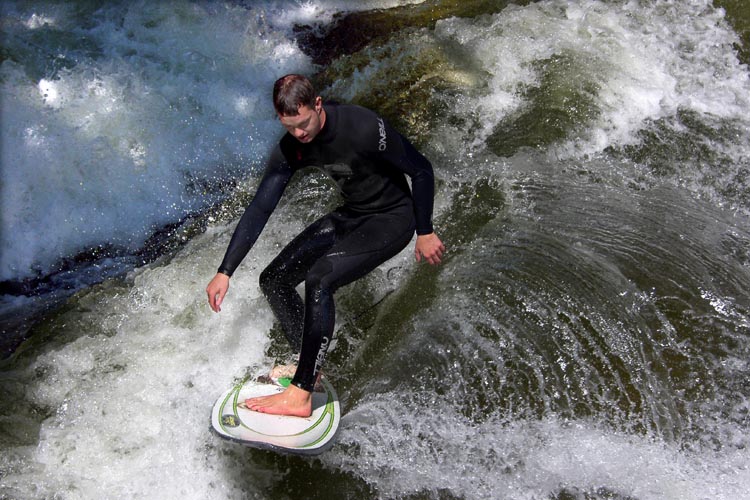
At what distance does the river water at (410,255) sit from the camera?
147 inches

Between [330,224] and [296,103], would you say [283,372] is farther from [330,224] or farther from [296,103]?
[296,103]

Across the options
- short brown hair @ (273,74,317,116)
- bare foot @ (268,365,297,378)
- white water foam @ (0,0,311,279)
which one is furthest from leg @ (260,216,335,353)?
white water foam @ (0,0,311,279)

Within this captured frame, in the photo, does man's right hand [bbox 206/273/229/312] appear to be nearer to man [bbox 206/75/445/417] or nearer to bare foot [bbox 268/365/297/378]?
man [bbox 206/75/445/417]

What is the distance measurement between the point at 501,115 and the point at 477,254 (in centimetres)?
156

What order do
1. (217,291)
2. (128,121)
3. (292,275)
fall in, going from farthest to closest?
(128,121) < (292,275) < (217,291)

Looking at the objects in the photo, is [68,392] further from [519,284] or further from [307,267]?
[519,284]

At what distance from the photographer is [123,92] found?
5.97 metres

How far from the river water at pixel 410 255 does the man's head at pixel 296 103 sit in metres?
1.68

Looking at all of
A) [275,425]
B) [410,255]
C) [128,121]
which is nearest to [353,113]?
[410,255]

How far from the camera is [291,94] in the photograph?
307 centimetres

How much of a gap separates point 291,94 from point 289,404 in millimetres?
1643


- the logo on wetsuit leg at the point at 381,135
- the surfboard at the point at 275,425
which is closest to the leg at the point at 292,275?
the surfboard at the point at 275,425

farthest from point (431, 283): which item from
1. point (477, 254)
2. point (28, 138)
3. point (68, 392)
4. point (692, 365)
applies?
point (28, 138)

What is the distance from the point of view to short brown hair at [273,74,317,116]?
306 centimetres
